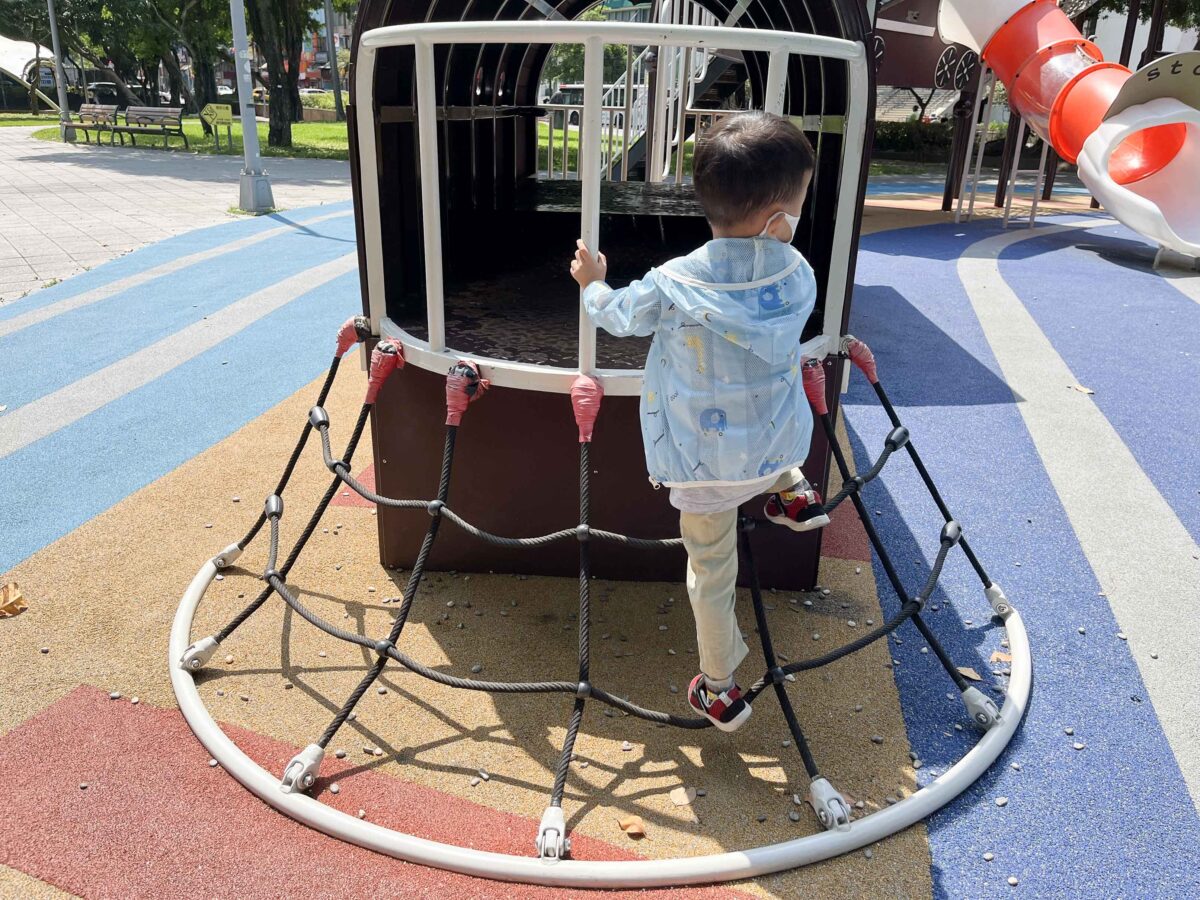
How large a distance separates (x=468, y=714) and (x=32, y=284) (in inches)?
339

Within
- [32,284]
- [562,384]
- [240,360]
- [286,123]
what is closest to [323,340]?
[240,360]

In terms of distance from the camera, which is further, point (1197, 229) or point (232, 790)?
point (1197, 229)

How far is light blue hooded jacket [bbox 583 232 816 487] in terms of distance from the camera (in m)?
2.43

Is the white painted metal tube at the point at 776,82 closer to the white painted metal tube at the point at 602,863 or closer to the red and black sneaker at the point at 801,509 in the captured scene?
the red and black sneaker at the point at 801,509

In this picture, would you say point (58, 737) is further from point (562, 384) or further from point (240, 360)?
point (240, 360)

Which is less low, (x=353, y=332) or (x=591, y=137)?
(x=591, y=137)

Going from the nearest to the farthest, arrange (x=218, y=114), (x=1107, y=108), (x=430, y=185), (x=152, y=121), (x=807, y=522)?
(x=807, y=522)
(x=430, y=185)
(x=1107, y=108)
(x=218, y=114)
(x=152, y=121)

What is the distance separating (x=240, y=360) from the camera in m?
7.20

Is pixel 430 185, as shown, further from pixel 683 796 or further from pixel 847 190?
pixel 683 796

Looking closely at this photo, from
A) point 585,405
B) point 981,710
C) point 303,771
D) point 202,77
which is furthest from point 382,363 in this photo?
point 202,77

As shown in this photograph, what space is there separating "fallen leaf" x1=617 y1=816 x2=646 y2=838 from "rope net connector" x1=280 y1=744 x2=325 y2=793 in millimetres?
925

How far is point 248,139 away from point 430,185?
12668 millimetres

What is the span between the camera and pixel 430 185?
315 cm

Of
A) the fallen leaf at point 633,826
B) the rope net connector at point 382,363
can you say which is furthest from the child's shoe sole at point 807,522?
the rope net connector at point 382,363
